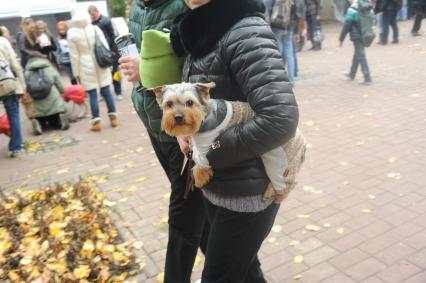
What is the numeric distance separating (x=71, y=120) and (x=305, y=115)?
4.60 m

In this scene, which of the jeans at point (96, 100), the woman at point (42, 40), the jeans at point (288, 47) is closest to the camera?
the jeans at point (96, 100)

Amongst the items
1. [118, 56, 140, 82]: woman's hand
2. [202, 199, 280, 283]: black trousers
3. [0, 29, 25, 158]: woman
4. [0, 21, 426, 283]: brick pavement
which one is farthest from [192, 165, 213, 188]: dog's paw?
[0, 29, 25, 158]: woman

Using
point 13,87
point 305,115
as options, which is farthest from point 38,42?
point 305,115

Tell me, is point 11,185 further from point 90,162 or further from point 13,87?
point 13,87

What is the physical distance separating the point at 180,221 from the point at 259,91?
3.95 ft

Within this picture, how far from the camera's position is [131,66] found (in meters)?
2.60

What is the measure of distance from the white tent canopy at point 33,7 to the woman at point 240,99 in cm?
1313

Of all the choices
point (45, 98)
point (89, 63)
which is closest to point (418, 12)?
point (89, 63)

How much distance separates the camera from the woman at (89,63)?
311 inches

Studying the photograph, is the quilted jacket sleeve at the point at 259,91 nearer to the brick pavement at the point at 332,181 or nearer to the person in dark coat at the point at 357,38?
the brick pavement at the point at 332,181

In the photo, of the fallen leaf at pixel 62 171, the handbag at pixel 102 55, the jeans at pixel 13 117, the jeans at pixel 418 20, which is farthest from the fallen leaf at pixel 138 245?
the jeans at pixel 418 20

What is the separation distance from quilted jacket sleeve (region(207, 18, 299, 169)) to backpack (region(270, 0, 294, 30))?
7485 mm

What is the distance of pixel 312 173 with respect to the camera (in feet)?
16.8

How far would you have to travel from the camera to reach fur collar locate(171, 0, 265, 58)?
1.95 m
